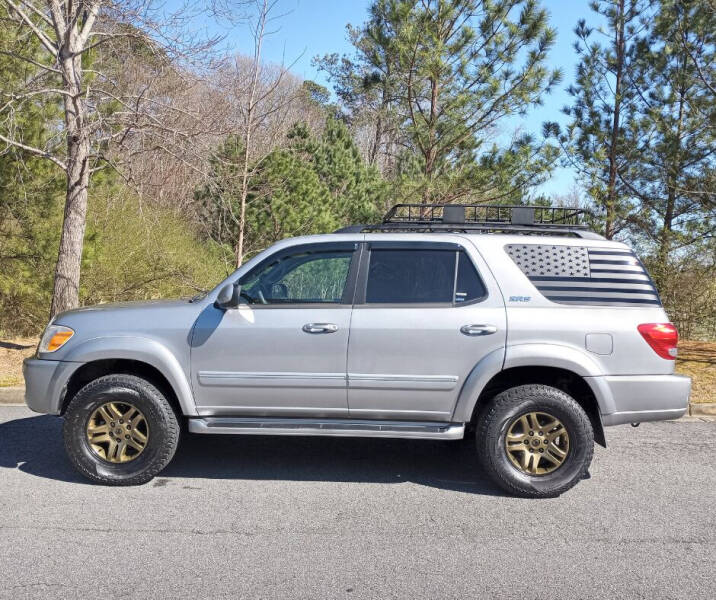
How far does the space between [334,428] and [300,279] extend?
3.87ft

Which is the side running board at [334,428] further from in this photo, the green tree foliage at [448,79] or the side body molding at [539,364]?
the green tree foliage at [448,79]

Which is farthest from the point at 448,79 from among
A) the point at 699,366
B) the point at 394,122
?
the point at 699,366

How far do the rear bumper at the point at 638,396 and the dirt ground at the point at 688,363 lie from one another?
336 centimetres

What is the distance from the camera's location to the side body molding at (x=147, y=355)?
5.26m

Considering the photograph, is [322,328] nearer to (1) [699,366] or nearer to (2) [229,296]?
(2) [229,296]

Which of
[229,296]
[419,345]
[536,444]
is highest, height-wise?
[229,296]

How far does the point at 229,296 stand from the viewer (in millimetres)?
5191

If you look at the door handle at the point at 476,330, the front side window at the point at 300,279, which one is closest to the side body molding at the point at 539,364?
the door handle at the point at 476,330

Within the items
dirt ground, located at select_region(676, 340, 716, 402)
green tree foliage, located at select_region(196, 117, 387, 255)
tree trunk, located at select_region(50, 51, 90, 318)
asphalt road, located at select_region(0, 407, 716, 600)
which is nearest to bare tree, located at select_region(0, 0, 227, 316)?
tree trunk, located at select_region(50, 51, 90, 318)

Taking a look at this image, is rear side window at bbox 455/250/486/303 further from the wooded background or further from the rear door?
the wooded background

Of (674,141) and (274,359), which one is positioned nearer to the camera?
(274,359)

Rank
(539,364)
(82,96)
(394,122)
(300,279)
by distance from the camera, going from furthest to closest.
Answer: (394,122), (82,96), (300,279), (539,364)

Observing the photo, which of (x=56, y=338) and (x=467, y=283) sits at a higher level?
(x=467, y=283)

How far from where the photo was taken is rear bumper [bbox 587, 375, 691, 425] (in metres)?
5.12
